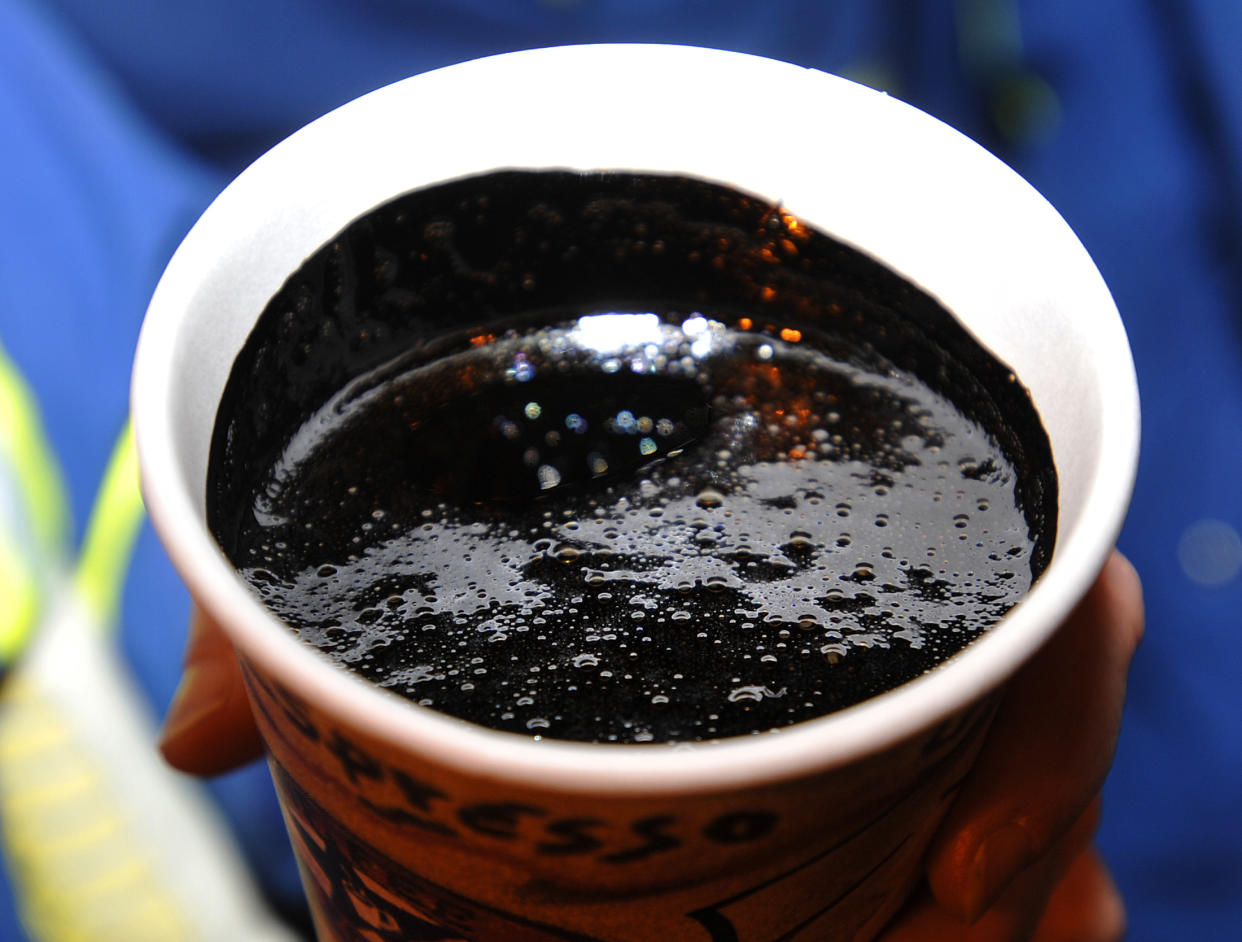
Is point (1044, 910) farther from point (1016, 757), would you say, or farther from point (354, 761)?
point (354, 761)

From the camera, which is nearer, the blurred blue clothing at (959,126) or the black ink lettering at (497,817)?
the black ink lettering at (497,817)

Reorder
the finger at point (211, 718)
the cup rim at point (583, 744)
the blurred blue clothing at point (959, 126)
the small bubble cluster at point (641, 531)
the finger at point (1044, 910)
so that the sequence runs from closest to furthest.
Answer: the cup rim at point (583, 744) < the small bubble cluster at point (641, 531) < the finger at point (1044, 910) < the finger at point (211, 718) < the blurred blue clothing at point (959, 126)

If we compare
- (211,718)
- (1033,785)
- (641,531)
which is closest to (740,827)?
(641,531)

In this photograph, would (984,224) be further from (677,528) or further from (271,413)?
(271,413)

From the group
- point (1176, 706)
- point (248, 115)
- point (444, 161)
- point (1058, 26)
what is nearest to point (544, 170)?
point (444, 161)

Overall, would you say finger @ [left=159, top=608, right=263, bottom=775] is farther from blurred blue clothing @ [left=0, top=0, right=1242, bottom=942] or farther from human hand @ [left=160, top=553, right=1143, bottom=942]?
blurred blue clothing @ [left=0, top=0, right=1242, bottom=942]

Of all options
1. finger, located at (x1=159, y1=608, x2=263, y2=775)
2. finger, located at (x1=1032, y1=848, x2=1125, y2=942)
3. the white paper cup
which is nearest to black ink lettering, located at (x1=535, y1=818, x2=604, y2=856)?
the white paper cup

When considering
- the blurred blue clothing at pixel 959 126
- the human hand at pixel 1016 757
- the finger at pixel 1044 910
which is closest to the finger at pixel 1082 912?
the finger at pixel 1044 910

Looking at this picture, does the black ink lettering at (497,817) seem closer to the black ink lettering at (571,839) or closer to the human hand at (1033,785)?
the black ink lettering at (571,839)
